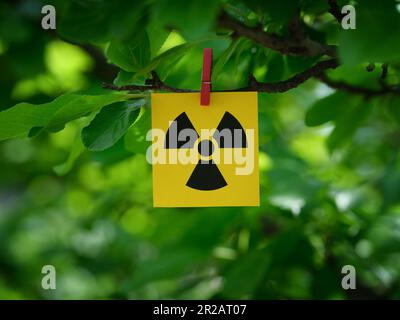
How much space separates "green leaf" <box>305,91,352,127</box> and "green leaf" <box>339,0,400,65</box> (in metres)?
0.35

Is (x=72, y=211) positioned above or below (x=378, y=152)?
below

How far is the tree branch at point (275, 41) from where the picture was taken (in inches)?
19.2

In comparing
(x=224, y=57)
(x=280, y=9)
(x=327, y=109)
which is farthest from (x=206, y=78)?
(x=327, y=109)

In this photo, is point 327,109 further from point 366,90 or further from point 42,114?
point 42,114

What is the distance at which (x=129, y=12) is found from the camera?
1.52ft

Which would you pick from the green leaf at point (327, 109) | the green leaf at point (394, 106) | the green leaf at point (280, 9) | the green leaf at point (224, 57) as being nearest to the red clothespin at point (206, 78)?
the green leaf at point (224, 57)

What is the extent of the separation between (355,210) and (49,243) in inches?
43.9

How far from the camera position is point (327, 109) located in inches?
33.3

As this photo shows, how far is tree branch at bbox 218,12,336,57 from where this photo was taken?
489mm

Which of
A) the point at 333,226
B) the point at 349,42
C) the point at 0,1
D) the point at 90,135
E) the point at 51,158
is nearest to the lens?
the point at 349,42

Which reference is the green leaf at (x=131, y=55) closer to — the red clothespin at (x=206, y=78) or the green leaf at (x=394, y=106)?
the red clothespin at (x=206, y=78)

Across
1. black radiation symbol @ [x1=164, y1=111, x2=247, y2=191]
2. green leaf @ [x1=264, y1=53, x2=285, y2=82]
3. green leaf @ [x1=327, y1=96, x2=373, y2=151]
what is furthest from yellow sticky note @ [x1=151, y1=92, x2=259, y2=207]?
green leaf @ [x1=327, y1=96, x2=373, y2=151]
